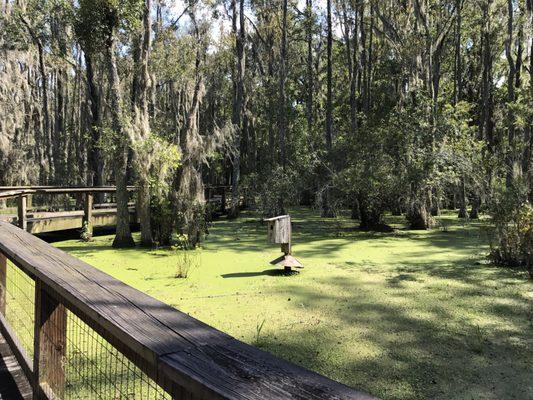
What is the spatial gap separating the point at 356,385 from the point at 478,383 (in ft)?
3.20

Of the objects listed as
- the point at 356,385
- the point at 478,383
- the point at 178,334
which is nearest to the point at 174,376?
the point at 178,334

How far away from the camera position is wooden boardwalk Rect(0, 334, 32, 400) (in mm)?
2238

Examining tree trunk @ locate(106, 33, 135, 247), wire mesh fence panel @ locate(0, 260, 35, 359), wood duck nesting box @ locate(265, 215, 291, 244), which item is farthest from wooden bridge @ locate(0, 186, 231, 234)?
wood duck nesting box @ locate(265, 215, 291, 244)

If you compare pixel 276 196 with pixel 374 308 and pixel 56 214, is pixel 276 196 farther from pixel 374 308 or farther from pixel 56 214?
pixel 374 308

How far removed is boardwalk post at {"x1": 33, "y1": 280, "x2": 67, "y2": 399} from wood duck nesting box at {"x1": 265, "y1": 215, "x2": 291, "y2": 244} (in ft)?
17.1

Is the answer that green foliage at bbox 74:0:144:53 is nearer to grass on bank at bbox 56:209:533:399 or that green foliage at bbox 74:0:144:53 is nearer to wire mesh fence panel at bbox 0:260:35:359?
grass on bank at bbox 56:209:533:399

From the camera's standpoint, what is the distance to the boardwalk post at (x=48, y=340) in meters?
1.84

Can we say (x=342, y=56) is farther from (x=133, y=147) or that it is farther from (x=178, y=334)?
(x=178, y=334)

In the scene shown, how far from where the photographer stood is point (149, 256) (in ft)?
29.8

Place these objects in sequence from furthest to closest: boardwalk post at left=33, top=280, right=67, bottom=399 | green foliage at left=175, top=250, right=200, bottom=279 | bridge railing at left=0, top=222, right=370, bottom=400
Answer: green foliage at left=175, top=250, right=200, bottom=279, boardwalk post at left=33, top=280, right=67, bottom=399, bridge railing at left=0, top=222, right=370, bottom=400

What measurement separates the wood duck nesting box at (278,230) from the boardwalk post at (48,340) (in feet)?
17.1

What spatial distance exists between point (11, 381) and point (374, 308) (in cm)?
408

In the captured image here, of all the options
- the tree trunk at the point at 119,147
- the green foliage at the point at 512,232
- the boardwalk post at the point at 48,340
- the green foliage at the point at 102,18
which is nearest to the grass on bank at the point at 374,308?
the green foliage at the point at 512,232

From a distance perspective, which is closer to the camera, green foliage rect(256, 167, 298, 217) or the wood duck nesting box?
the wood duck nesting box
